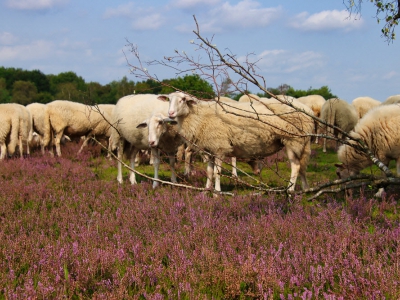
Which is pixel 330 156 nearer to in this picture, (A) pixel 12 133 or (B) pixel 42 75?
(A) pixel 12 133

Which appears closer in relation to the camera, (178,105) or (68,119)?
(178,105)

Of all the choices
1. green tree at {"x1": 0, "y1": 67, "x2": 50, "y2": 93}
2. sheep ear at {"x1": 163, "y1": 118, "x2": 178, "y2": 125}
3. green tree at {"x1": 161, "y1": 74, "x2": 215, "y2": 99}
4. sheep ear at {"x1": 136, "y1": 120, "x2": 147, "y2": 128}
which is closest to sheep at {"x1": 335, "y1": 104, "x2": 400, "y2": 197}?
green tree at {"x1": 161, "y1": 74, "x2": 215, "y2": 99}

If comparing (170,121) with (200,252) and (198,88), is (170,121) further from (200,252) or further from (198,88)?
(200,252)

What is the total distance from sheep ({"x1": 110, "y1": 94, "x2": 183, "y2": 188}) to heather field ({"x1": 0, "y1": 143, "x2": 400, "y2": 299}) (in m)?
2.94

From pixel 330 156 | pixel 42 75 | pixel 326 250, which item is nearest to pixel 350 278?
pixel 326 250

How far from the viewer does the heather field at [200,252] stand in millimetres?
3281

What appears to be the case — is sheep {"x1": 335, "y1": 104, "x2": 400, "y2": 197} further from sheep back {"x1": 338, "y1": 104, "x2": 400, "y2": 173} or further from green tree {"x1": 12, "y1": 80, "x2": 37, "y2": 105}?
green tree {"x1": 12, "y1": 80, "x2": 37, "y2": 105}

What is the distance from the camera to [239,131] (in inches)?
325

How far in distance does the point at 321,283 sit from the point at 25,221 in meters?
3.96

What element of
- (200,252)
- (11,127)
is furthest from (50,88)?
(200,252)

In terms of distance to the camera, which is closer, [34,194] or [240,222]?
[240,222]

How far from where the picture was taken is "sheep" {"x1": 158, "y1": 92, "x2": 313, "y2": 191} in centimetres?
814

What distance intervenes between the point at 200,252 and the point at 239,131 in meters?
4.38

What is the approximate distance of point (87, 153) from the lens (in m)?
15.2
